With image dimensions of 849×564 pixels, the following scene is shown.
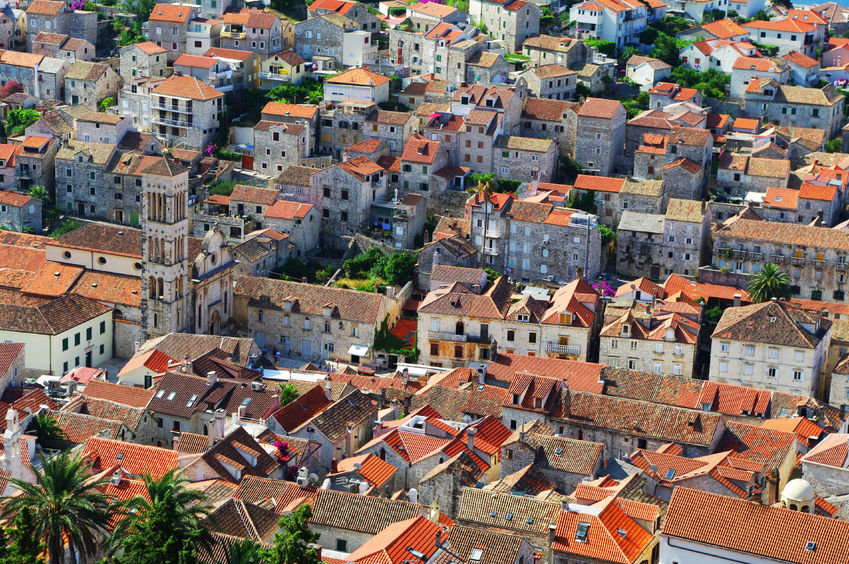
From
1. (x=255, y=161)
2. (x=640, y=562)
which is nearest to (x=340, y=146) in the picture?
(x=255, y=161)

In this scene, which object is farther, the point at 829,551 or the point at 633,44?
the point at 633,44

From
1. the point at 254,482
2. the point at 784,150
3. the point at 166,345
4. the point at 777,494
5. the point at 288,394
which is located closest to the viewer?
the point at 254,482

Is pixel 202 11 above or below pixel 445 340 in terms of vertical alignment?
above

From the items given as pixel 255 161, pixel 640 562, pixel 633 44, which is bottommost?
pixel 640 562

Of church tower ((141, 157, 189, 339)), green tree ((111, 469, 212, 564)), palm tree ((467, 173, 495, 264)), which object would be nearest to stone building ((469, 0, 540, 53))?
palm tree ((467, 173, 495, 264))

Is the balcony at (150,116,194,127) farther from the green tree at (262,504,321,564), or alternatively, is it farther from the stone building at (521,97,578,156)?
the green tree at (262,504,321,564)

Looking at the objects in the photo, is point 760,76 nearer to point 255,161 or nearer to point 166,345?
point 255,161

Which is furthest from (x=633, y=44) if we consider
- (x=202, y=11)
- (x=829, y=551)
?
(x=829, y=551)

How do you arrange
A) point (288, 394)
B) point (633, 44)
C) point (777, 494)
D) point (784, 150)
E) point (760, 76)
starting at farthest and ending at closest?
point (633, 44) → point (760, 76) → point (784, 150) → point (288, 394) → point (777, 494)
